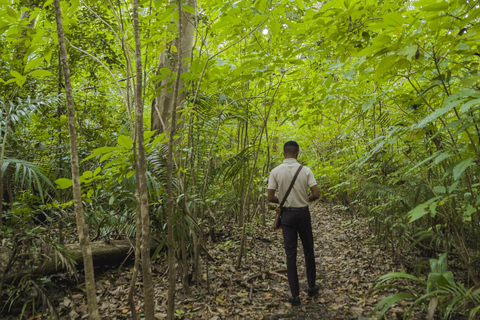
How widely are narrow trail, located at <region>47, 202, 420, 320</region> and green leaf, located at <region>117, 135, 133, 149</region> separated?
6.66 ft

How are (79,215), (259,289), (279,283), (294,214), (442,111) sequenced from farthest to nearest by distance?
(279,283)
(259,289)
(294,214)
(79,215)
(442,111)

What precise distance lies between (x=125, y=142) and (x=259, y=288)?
2.82 metres

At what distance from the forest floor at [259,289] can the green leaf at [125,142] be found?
4.62ft

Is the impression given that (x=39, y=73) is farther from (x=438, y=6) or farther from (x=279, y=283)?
(x=279, y=283)

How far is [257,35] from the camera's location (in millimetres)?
3861

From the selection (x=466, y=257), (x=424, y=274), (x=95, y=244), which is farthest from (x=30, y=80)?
(x=424, y=274)

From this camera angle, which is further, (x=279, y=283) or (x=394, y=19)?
(x=279, y=283)

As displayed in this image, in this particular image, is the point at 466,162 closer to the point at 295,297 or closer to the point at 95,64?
the point at 295,297

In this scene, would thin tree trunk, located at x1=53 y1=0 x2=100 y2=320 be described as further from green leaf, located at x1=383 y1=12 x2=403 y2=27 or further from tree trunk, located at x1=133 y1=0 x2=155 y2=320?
green leaf, located at x1=383 y1=12 x2=403 y2=27

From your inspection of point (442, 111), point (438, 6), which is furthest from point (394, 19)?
point (442, 111)

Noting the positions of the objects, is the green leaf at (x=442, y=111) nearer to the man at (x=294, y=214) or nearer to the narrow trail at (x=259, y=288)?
the man at (x=294, y=214)

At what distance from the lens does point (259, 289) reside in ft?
12.3

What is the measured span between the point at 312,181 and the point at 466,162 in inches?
85.3

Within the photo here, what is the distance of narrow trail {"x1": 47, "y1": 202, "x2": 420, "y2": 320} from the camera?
3141 mm
